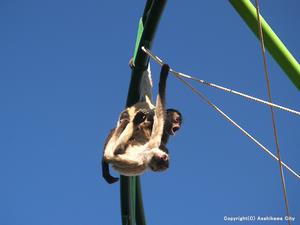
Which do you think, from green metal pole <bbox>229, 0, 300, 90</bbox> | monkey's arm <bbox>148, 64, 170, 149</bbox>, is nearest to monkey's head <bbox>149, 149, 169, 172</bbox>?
monkey's arm <bbox>148, 64, 170, 149</bbox>

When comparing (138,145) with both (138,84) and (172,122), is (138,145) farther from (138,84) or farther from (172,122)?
(138,84)

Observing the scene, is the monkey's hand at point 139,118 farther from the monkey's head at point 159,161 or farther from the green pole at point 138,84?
the green pole at point 138,84

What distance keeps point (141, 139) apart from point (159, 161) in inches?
42.7

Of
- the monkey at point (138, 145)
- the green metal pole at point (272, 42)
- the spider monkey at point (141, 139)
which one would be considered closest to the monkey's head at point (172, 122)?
the spider monkey at point (141, 139)

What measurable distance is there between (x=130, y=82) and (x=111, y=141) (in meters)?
1.81

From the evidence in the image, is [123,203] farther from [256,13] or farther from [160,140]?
[256,13]

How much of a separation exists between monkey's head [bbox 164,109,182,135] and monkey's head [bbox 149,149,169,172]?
72cm

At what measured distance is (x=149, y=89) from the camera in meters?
10.9

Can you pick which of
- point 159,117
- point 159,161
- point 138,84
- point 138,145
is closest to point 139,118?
point 159,117

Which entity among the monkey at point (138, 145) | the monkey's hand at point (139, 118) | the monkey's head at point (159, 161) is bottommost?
the monkey's head at point (159, 161)

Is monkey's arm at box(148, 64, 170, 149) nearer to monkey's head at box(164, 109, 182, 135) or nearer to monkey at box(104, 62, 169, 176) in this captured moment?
monkey at box(104, 62, 169, 176)

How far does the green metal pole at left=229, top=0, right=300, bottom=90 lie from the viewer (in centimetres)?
882

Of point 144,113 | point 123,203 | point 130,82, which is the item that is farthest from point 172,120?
point 123,203

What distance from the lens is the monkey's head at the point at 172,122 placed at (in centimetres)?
915
